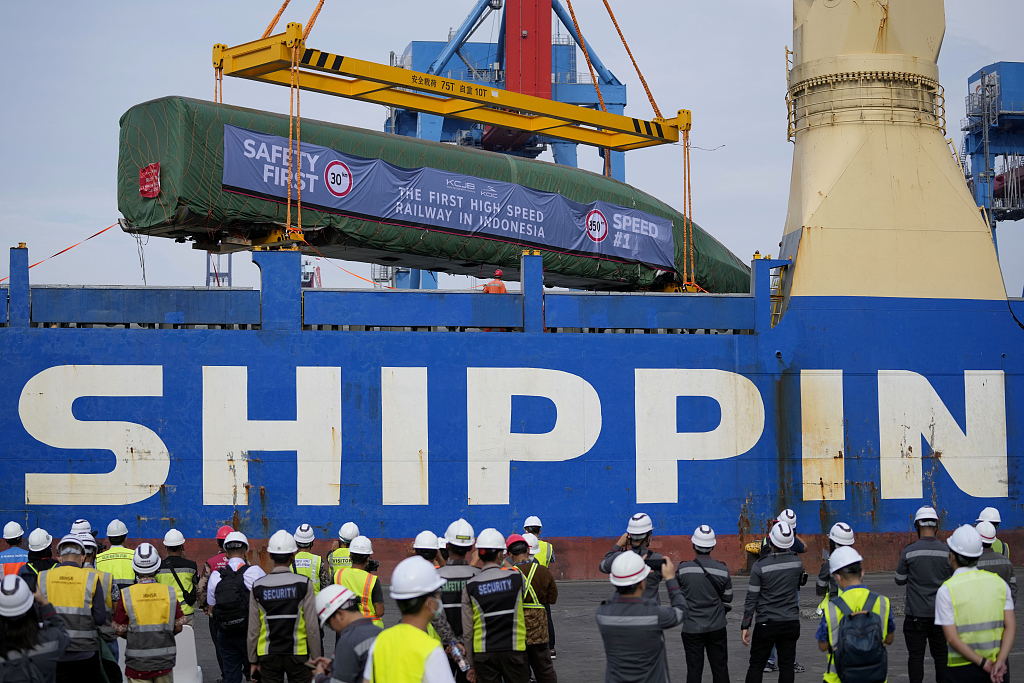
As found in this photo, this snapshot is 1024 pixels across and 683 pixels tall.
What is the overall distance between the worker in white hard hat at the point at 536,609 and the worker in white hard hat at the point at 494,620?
0.62 m

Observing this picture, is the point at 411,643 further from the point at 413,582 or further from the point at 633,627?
the point at 633,627

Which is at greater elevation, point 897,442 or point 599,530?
point 897,442

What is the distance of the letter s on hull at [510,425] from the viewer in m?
18.6

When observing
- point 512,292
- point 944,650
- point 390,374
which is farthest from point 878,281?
point 944,650

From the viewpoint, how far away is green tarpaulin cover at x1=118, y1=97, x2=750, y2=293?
765 inches

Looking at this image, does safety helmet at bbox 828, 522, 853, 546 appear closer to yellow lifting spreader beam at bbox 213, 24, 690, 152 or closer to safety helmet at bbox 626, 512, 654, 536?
safety helmet at bbox 626, 512, 654, 536

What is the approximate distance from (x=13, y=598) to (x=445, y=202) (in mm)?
17398

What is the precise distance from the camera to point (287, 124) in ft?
69.8

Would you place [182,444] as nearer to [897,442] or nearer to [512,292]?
[512,292]

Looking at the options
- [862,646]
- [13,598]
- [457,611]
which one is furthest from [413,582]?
[457,611]

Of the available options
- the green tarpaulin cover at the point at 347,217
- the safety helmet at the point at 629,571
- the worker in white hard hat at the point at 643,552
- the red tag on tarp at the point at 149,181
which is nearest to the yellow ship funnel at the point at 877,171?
the green tarpaulin cover at the point at 347,217

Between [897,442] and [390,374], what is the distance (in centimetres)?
1017

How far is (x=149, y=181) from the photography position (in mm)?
19750

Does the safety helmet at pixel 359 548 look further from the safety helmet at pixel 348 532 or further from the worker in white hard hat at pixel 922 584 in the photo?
the worker in white hard hat at pixel 922 584
